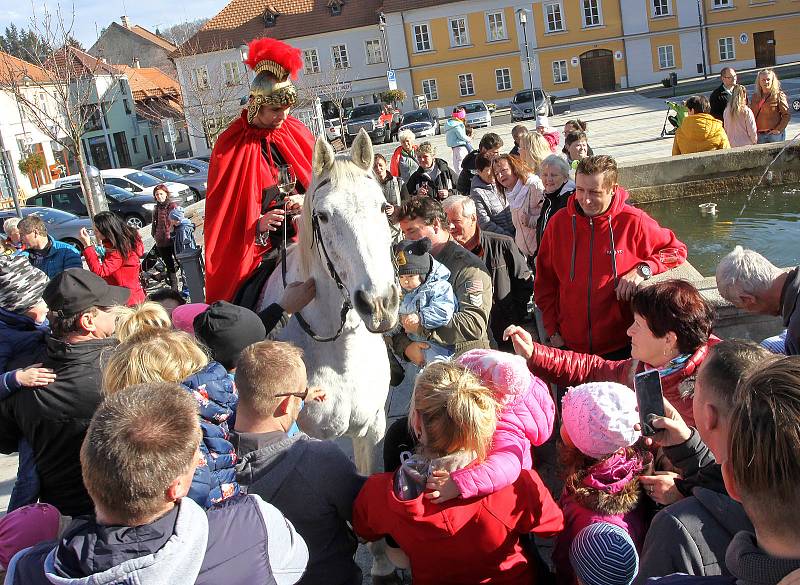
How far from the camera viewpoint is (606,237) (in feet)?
14.7

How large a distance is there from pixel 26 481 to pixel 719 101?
12.4m

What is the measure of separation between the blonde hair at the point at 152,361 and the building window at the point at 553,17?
60735 millimetres

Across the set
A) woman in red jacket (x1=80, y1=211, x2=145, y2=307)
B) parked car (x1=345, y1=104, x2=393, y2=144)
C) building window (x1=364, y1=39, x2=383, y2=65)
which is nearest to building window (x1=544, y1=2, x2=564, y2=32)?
building window (x1=364, y1=39, x2=383, y2=65)

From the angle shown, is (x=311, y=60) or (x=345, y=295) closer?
(x=345, y=295)

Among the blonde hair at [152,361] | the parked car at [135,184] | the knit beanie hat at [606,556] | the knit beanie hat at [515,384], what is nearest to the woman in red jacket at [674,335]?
the knit beanie hat at [515,384]

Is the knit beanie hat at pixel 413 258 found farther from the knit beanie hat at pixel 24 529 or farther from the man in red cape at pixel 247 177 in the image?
the knit beanie hat at pixel 24 529

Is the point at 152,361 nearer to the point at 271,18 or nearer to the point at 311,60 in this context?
the point at 311,60

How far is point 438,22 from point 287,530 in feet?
199

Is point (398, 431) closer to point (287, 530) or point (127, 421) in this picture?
point (287, 530)

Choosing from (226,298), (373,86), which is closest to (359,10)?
(373,86)

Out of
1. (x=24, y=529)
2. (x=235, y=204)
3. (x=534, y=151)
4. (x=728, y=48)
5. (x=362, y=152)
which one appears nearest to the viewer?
(x=24, y=529)

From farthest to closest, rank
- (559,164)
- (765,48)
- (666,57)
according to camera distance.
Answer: (666,57), (765,48), (559,164)

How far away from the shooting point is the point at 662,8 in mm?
57688

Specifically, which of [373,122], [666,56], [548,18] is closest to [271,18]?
[548,18]
